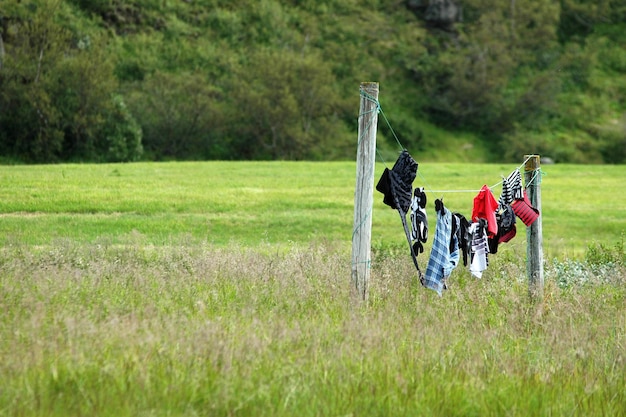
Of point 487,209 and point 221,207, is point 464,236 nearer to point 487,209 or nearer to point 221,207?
point 487,209

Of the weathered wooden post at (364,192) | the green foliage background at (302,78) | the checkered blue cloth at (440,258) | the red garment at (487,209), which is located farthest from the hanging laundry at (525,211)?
the green foliage background at (302,78)

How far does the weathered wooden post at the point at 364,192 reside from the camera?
10023 mm

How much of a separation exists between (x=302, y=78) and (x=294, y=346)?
192 ft

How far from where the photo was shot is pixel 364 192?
10.1 metres

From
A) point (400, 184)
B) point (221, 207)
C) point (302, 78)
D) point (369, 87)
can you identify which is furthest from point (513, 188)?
point (302, 78)

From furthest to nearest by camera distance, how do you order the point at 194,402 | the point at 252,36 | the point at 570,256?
the point at 252,36
the point at 570,256
the point at 194,402

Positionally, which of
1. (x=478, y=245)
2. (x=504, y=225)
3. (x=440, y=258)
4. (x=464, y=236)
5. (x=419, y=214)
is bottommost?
(x=440, y=258)

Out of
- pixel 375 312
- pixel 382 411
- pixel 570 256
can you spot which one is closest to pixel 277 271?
pixel 375 312

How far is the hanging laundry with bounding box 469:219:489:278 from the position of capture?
10898mm

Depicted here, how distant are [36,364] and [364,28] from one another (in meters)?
78.0

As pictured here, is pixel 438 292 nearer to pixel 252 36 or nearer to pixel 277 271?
pixel 277 271

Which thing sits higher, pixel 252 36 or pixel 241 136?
pixel 252 36

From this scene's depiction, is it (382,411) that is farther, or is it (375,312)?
(375,312)

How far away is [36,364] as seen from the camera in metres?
6.95
